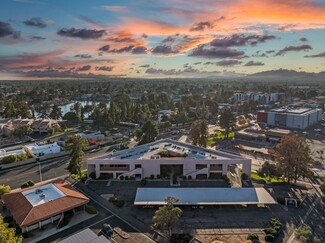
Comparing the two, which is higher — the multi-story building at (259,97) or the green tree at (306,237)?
Answer: the multi-story building at (259,97)

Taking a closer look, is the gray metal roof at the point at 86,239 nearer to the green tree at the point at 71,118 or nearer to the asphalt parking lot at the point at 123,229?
the asphalt parking lot at the point at 123,229

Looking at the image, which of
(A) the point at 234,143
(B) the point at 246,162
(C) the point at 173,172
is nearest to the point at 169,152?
(C) the point at 173,172

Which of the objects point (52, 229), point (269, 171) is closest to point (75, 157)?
point (52, 229)

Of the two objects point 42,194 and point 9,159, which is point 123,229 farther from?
point 9,159

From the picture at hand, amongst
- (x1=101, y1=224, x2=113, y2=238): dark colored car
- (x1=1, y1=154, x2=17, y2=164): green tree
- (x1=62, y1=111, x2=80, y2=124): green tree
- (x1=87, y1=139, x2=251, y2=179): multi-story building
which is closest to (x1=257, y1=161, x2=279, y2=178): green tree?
(x1=87, y1=139, x2=251, y2=179): multi-story building

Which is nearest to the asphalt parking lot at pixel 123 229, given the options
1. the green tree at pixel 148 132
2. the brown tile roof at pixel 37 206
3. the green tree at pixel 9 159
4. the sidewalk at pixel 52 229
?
the sidewalk at pixel 52 229

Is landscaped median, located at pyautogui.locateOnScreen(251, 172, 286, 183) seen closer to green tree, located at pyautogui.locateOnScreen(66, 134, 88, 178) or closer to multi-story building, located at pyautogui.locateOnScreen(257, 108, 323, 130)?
green tree, located at pyautogui.locateOnScreen(66, 134, 88, 178)
